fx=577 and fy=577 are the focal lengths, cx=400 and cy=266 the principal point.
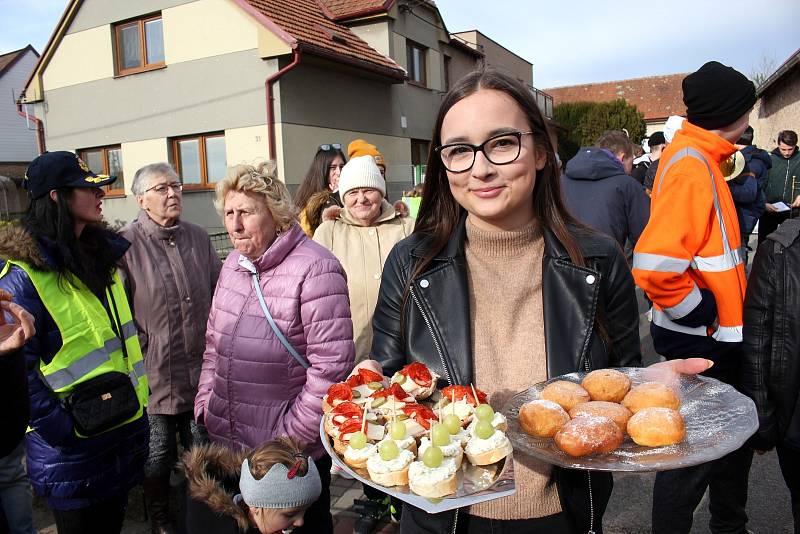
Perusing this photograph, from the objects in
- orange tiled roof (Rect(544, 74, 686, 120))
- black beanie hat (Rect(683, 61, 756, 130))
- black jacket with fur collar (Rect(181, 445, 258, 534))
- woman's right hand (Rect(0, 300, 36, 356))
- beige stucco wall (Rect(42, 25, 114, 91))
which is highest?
orange tiled roof (Rect(544, 74, 686, 120))

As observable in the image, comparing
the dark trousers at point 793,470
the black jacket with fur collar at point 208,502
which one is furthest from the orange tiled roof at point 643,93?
the black jacket with fur collar at point 208,502

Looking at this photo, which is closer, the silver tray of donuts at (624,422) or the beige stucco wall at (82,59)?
the silver tray of donuts at (624,422)

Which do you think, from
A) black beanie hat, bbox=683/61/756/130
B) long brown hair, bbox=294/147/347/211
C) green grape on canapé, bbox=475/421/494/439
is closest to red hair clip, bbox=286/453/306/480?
green grape on canapé, bbox=475/421/494/439

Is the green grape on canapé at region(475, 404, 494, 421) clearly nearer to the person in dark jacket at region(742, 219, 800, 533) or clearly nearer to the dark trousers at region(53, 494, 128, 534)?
the person in dark jacket at region(742, 219, 800, 533)

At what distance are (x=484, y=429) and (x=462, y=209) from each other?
0.79 meters

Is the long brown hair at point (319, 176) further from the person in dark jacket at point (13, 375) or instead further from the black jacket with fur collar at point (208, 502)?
the person in dark jacket at point (13, 375)

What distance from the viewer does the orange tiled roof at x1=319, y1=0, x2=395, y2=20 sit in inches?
627

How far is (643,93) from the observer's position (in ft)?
150

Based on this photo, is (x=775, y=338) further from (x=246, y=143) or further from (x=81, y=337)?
(x=246, y=143)

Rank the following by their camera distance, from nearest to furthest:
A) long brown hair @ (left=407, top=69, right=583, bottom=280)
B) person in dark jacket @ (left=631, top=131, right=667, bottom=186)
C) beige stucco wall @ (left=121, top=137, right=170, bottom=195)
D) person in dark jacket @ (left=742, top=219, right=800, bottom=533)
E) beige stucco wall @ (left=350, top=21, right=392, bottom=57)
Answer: long brown hair @ (left=407, top=69, right=583, bottom=280), person in dark jacket @ (left=742, top=219, right=800, bottom=533), person in dark jacket @ (left=631, top=131, right=667, bottom=186), beige stucco wall @ (left=121, top=137, right=170, bottom=195), beige stucco wall @ (left=350, top=21, right=392, bottom=57)

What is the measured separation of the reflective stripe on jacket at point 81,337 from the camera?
2539 millimetres

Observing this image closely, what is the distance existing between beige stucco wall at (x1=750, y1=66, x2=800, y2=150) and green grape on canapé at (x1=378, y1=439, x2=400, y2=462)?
12665mm

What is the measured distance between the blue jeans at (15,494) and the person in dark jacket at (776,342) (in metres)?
3.74

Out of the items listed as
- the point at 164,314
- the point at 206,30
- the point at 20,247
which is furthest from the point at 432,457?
the point at 206,30
